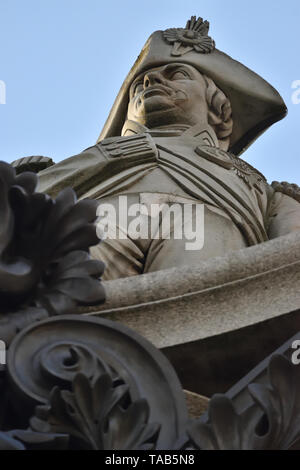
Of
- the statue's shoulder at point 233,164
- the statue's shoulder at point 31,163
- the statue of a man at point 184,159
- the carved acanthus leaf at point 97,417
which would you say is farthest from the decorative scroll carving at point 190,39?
the carved acanthus leaf at point 97,417

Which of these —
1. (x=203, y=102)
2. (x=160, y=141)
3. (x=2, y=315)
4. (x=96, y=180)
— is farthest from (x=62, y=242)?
(x=203, y=102)

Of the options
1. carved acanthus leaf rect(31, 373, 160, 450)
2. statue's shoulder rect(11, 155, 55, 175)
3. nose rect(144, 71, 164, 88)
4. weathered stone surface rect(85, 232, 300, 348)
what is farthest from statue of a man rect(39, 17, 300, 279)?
carved acanthus leaf rect(31, 373, 160, 450)

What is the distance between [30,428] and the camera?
121 inches

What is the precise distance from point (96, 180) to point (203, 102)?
6.36 feet

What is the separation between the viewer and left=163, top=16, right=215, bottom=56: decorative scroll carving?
328 inches

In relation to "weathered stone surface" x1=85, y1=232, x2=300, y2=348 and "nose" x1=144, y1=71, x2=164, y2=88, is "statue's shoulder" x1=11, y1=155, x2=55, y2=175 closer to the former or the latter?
"nose" x1=144, y1=71, x2=164, y2=88

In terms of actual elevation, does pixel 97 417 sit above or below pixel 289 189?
below

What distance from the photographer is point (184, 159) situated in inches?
255

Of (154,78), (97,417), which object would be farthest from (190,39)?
(97,417)

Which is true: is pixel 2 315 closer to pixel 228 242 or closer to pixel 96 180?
pixel 228 242

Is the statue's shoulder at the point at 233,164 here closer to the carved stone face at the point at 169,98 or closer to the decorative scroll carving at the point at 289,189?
the decorative scroll carving at the point at 289,189

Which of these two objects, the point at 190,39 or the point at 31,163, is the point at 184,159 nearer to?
the point at 31,163

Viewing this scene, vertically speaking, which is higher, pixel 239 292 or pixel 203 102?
pixel 203 102

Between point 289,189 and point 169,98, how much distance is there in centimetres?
128
